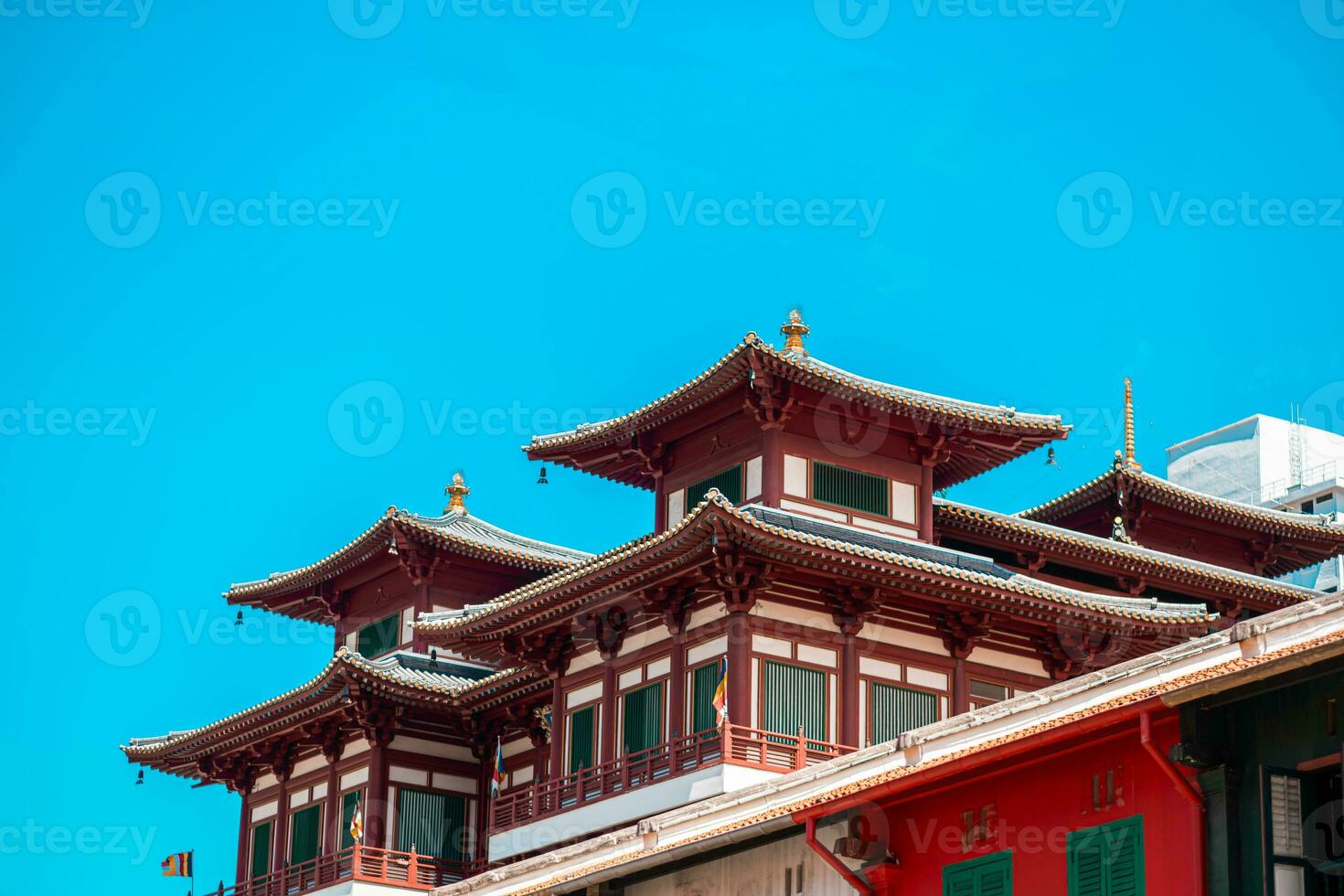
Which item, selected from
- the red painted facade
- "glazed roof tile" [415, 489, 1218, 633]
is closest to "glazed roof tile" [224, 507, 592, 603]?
"glazed roof tile" [415, 489, 1218, 633]

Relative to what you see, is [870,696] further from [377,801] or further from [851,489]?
[377,801]

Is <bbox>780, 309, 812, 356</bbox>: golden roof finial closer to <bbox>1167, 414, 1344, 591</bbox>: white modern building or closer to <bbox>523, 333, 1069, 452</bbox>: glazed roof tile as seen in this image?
<bbox>523, 333, 1069, 452</bbox>: glazed roof tile

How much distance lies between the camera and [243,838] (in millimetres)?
57500

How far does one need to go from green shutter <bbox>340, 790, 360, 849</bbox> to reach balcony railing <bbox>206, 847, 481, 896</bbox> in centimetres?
53

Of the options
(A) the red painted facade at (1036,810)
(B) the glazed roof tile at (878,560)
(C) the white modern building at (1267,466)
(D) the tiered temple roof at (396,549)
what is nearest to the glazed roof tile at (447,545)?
(D) the tiered temple roof at (396,549)

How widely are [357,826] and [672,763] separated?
39.9 ft

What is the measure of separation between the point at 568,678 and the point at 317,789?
1122cm

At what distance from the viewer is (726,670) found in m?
42.0

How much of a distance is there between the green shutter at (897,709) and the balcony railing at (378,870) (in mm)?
13457

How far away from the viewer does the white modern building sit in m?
104

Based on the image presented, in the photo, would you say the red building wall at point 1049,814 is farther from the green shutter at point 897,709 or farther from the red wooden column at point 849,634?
the green shutter at point 897,709

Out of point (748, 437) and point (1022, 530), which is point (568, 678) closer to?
point (748, 437)

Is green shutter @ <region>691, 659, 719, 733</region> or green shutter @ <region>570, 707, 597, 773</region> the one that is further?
green shutter @ <region>570, 707, 597, 773</region>

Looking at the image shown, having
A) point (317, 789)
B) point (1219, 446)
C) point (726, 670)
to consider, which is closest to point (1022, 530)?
point (726, 670)
